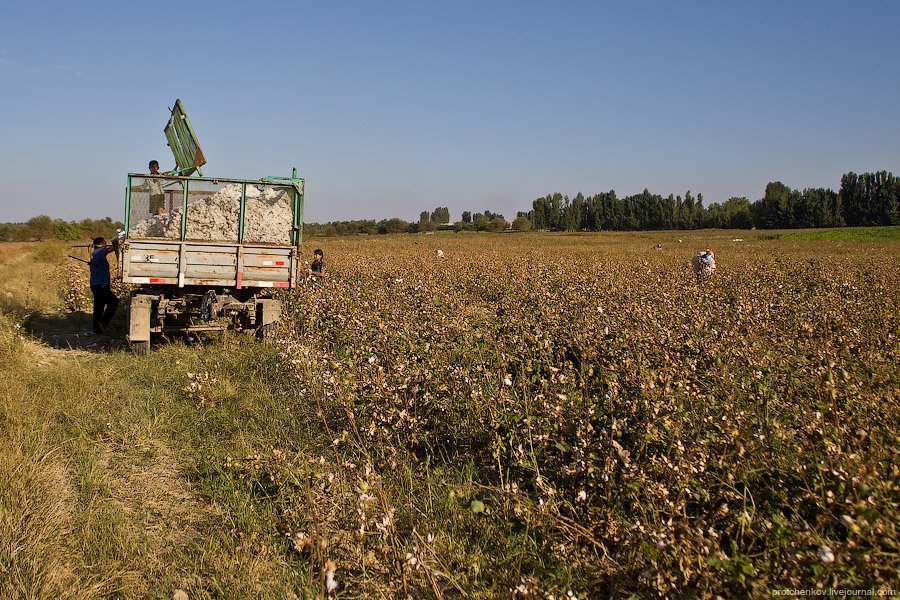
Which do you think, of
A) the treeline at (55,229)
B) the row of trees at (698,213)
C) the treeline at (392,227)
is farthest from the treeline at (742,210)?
the treeline at (55,229)

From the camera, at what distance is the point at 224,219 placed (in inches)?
337

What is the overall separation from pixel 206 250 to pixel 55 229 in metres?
50.4

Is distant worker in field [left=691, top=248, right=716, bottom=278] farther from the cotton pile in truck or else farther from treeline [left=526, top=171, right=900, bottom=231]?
treeline [left=526, top=171, right=900, bottom=231]

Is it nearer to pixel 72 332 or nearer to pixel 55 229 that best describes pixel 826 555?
pixel 72 332

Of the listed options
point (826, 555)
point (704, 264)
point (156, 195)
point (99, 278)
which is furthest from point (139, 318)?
point (704, 264)

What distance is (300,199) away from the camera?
361 inches

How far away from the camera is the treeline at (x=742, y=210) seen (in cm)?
8944

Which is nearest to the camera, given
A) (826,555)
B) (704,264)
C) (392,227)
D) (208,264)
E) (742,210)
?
(826,555)

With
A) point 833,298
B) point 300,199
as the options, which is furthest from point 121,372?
point 833,298

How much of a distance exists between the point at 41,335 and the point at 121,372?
4120 mm

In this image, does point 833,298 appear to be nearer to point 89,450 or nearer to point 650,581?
point 650,581

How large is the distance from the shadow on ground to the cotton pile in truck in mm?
2158

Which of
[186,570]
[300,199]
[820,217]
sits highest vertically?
[820,217]

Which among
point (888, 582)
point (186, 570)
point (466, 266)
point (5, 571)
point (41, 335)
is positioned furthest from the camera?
point (466, 266)
